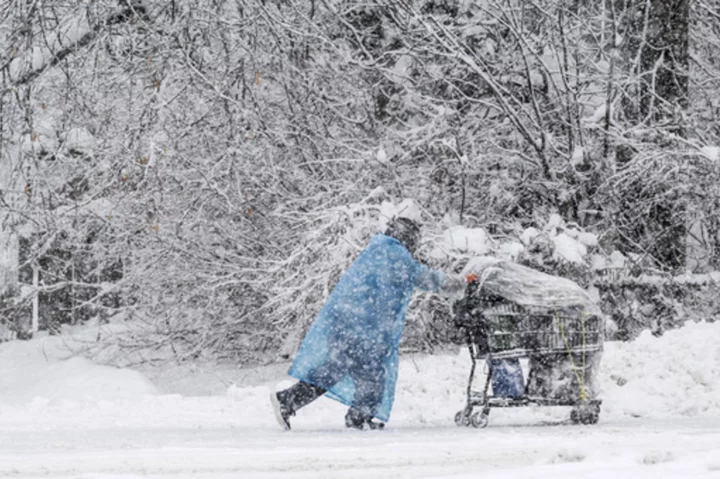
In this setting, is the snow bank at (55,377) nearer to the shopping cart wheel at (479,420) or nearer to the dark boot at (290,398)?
the dark boot at (290,398)

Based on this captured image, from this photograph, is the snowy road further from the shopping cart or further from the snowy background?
the snowy background

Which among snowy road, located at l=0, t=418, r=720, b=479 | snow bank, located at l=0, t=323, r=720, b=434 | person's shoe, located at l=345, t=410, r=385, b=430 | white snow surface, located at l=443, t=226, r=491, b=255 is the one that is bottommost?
snowy road, located at l=0, t=418, r=720, b=479

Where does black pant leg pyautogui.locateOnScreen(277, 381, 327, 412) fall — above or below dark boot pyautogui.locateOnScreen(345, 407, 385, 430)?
above

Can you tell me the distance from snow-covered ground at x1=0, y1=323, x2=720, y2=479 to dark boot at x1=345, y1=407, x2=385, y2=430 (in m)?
0.18

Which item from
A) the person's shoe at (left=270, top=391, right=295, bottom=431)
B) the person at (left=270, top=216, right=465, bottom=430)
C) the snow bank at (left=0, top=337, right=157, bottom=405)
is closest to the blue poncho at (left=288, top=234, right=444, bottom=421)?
the person at (left=270, top=216, right=465, bottom=430)

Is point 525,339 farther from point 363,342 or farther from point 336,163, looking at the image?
point 336,163

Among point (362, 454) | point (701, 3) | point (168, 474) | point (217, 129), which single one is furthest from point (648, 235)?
point (168, 474)

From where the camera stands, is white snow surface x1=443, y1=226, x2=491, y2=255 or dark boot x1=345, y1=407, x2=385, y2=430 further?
white snow surface x1=443, y1=226, x2=491, y2=255

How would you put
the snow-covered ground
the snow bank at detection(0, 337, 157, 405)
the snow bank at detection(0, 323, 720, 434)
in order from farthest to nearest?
1. the snow bank at detection(0, 337, 157, 405)
2. the snow bank at detection(0, 323, 720, 434)
3. the snow-covered ground

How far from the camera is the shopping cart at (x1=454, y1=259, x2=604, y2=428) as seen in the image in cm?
766

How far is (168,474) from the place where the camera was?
500 cm

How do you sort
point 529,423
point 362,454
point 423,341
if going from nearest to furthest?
1. point 362,454
2. point 529,423
3. point 423,341

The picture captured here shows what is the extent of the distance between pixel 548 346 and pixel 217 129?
7.18m

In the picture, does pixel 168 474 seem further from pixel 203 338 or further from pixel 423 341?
pixel 203 338
